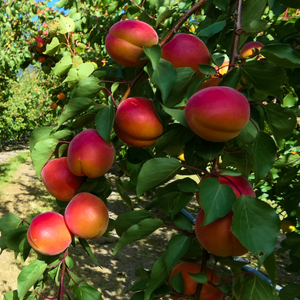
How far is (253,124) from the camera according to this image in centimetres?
57

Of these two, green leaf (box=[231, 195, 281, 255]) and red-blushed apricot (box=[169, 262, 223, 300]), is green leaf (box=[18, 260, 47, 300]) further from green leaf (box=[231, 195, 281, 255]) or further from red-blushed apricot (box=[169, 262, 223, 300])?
green leaf (box=[231, 195, 281, 255])

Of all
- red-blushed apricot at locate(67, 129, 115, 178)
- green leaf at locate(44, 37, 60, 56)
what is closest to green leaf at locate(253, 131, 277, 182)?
red-blushed apricot at locate(67, 129, 115, 178)

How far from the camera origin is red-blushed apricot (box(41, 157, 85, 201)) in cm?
72

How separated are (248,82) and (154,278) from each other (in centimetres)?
44

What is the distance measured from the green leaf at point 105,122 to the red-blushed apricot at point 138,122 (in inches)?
0.9

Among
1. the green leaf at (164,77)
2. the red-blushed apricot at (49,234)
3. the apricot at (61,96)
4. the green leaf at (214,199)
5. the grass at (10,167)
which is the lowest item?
the grass at (10,167)

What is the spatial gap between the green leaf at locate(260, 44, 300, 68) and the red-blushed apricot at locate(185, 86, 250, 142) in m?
0.09

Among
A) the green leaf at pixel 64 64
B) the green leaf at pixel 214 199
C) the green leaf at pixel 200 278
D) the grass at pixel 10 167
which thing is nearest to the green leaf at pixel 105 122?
the green leaf at pixel 214 199

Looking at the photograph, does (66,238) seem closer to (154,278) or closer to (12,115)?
(154,278)

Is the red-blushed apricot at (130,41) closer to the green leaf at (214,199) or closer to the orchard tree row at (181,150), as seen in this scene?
the orchard tree row at (181,150)

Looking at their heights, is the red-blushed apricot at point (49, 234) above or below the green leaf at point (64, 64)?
below

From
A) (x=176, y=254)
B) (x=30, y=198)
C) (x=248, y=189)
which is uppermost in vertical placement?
(x=248, y=189)

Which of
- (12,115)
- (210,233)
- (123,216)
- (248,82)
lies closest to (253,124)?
(248,82)

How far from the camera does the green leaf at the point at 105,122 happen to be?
578 millimetres
